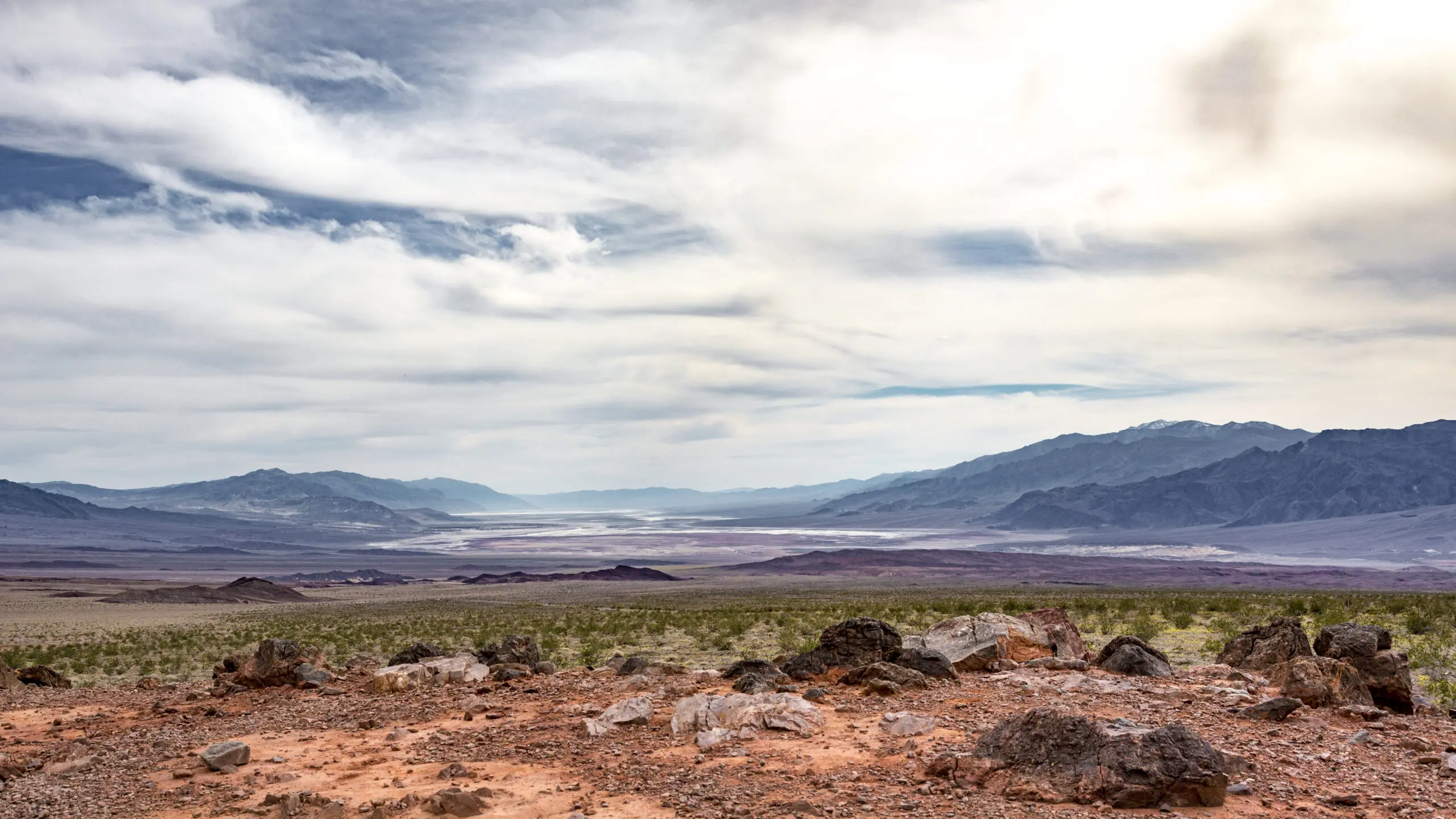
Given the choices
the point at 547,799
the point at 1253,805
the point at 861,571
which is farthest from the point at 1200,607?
the point at 861,571

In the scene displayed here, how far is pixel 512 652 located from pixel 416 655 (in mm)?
1770

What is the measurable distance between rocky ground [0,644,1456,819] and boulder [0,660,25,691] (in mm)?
3573

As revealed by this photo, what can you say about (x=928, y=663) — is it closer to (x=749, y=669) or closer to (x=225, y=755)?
(x=749, y=669)

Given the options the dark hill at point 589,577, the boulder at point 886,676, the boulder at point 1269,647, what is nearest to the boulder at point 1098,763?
the boulder at point 886,676

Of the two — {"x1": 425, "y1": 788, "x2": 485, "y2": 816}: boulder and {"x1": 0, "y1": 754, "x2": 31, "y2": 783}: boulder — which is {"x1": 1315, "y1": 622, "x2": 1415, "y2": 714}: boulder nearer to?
{"x1": 425, "y1": 788, "x2": 485, "y2": 816}: boulder

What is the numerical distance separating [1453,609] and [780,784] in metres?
27.6

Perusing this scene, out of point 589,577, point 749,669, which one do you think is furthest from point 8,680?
point 589,577

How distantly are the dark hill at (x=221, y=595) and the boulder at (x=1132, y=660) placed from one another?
63.8 metres

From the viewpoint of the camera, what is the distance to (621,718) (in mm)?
12023

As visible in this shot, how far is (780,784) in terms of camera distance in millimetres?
9492

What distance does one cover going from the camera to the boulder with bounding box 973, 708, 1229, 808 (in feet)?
27.8

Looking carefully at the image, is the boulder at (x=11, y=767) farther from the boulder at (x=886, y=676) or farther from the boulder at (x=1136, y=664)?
the boulder at (x=1136, y=664)

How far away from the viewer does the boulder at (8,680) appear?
694 inches

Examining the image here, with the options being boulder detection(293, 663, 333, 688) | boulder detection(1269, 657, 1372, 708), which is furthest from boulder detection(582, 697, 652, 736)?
boulder detection(1269, 657, 1372, 708)
